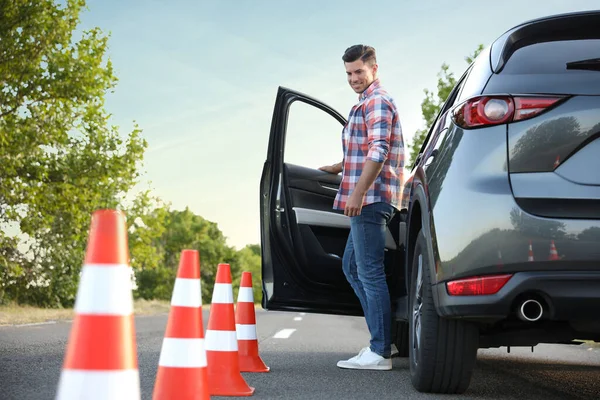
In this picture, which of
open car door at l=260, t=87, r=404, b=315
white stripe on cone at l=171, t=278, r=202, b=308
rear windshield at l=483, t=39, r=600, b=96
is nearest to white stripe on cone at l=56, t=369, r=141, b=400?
white stripe on cone at l=171, t=278, r=202, b=308

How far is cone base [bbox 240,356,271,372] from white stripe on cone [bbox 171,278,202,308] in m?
2.06

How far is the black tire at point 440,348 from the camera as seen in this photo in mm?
3861

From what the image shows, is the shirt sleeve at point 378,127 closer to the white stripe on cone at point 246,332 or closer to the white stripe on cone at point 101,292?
the white stripe on cone at point 246,332

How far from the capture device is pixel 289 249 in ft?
18.2

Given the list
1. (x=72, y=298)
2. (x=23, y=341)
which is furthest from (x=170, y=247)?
(x=23, y=341)

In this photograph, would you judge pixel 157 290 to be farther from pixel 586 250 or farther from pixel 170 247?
pixel 586 250

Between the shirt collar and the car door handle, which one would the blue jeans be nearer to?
the shirt collar

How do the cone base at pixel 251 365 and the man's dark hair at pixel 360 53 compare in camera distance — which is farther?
the man's dark hair at pixel 360 53

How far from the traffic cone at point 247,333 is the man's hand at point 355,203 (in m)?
0.97

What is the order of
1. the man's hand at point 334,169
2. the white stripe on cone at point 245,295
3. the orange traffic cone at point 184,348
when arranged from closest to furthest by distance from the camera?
the orange traffic cone at point 184,348
the white stripe on cone at point 245,295
the man's hand at point 334,169

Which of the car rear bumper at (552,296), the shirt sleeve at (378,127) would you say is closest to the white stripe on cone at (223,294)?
the shirt sleeve at (378,127)

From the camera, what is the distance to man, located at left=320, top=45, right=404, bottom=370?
17.0 ft

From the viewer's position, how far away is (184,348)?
→ 3.30m

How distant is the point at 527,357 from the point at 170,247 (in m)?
66.9
